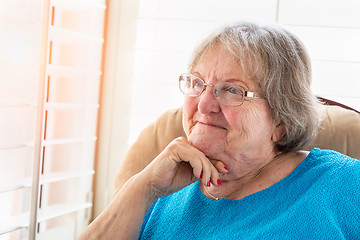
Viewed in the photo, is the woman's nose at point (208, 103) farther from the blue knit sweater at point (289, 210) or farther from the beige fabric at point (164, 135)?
the beige fabric at point (164, 135)

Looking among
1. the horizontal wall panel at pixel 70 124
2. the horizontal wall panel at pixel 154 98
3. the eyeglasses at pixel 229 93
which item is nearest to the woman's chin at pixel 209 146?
the eyeglasses at pixel 229 93

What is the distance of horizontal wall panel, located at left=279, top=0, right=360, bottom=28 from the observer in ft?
8.31

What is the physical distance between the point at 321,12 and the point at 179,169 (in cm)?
151

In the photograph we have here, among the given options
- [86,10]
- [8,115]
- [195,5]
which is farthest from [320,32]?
[8,115]

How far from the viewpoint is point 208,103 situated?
142 cm

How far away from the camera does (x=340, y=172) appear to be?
135 cm

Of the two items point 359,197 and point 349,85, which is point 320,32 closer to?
point 349,85

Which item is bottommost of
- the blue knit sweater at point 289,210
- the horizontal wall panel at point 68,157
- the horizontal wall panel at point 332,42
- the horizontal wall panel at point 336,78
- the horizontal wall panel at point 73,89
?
the horizontal wall panel at point 68,157

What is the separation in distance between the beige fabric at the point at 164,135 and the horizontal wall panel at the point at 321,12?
92 centimetres

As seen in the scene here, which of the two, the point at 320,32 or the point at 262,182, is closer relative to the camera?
the point at 262,182

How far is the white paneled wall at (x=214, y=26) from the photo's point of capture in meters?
2.55

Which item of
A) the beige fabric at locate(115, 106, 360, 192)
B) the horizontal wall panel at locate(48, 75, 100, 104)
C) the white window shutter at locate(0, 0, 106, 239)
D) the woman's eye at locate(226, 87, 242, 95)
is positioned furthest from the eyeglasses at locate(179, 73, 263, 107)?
the horizontal wall panel at locate(48, 75, 100, 104)

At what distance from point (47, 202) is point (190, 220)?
58.0 inches

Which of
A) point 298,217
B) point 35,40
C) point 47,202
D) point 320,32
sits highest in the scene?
point 320,32
